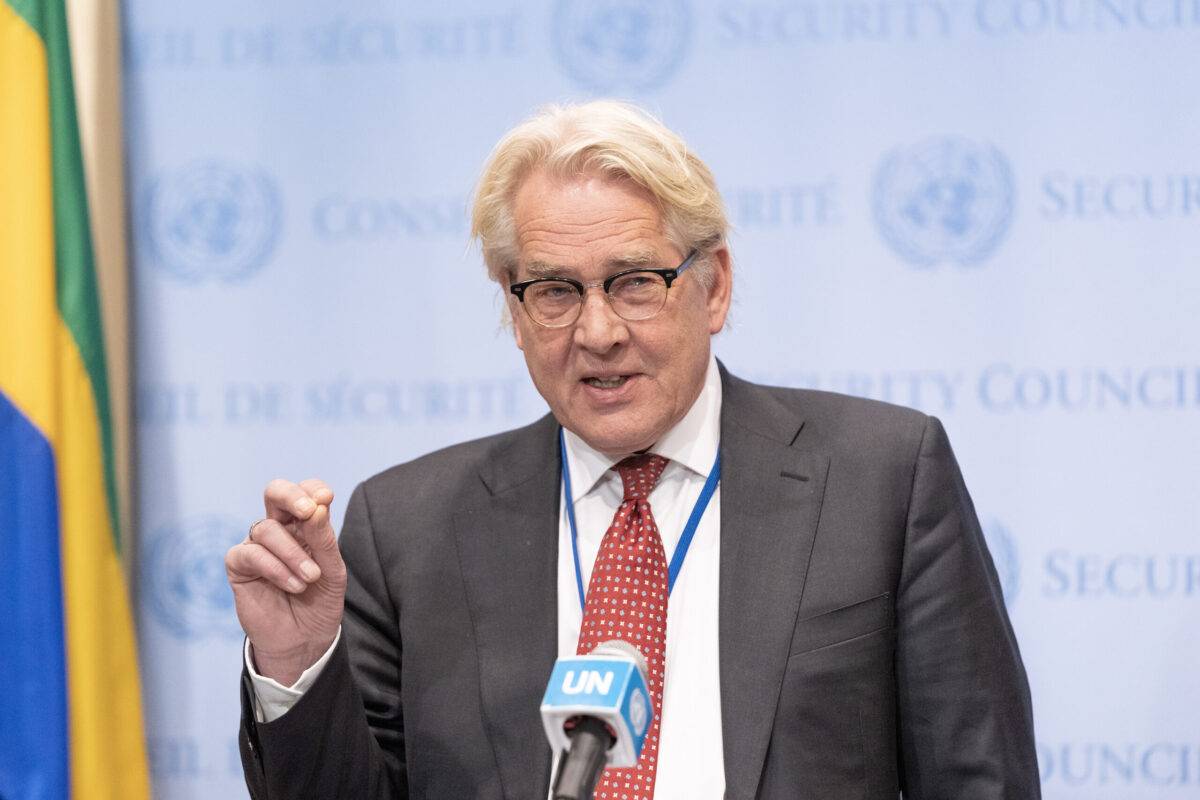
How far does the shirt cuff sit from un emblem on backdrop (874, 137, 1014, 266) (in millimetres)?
A: 1689

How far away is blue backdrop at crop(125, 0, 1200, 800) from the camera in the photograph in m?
2.82

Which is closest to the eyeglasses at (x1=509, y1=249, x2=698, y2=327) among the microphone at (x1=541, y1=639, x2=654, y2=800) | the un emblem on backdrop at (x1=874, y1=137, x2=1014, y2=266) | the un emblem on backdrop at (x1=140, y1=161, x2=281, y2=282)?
the microphone at (x1=541, y1=639, x2=654, y2=800)

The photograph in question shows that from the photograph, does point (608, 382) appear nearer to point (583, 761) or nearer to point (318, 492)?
point (318, 492)

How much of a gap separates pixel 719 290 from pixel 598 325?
0.30 meters

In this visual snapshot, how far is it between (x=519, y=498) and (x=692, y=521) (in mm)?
317

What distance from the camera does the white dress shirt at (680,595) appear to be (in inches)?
72.6

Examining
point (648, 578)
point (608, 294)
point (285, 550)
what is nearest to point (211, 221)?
point (608, 294)

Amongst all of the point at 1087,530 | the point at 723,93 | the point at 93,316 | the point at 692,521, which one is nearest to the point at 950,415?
the point at 1087,530

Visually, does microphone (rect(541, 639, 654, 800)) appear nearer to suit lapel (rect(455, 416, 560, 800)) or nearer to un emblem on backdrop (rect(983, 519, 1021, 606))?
suit lapel (rect(455, 416, 560, 800))

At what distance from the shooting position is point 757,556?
6.39 feet

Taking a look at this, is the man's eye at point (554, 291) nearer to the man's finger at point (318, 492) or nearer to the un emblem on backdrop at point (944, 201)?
the man's finger at point (318, 492)

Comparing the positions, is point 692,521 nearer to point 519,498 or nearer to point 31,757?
point 519,498

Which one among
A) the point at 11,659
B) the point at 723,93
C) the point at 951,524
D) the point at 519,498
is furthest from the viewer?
the point at 723,93

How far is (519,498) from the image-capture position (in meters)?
2.14
